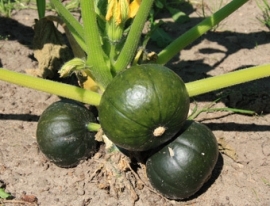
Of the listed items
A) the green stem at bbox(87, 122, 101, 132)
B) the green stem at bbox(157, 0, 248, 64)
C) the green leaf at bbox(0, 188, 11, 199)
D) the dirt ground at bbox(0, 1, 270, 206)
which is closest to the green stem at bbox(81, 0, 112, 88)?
the green stem at bbox(87, 122, 101, 132)

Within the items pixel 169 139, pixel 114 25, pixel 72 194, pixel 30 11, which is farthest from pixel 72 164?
pixel 30 11

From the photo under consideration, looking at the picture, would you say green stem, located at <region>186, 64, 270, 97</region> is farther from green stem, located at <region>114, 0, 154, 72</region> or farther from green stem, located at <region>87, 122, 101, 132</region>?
green stem, located at <region>87, 122, 101, 132</region>

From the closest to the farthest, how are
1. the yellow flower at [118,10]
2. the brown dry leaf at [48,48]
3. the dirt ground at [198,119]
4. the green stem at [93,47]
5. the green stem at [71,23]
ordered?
the green stem at [93,47] → the yellow flower at [118,10] → the green stem at [71,23] → the dirt ground at [198,119] → the brown dry leaf at [48,48]

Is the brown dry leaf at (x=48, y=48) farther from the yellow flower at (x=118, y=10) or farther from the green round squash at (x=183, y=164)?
the green round squash at (x=183, y=164)

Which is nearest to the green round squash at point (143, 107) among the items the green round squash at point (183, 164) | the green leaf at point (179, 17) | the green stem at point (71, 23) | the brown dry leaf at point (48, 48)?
the green round squash at point (183, 164)

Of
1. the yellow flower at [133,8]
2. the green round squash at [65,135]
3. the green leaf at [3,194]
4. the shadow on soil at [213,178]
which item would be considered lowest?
the green leaf at [3,194]

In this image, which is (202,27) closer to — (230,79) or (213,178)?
(230,79)
